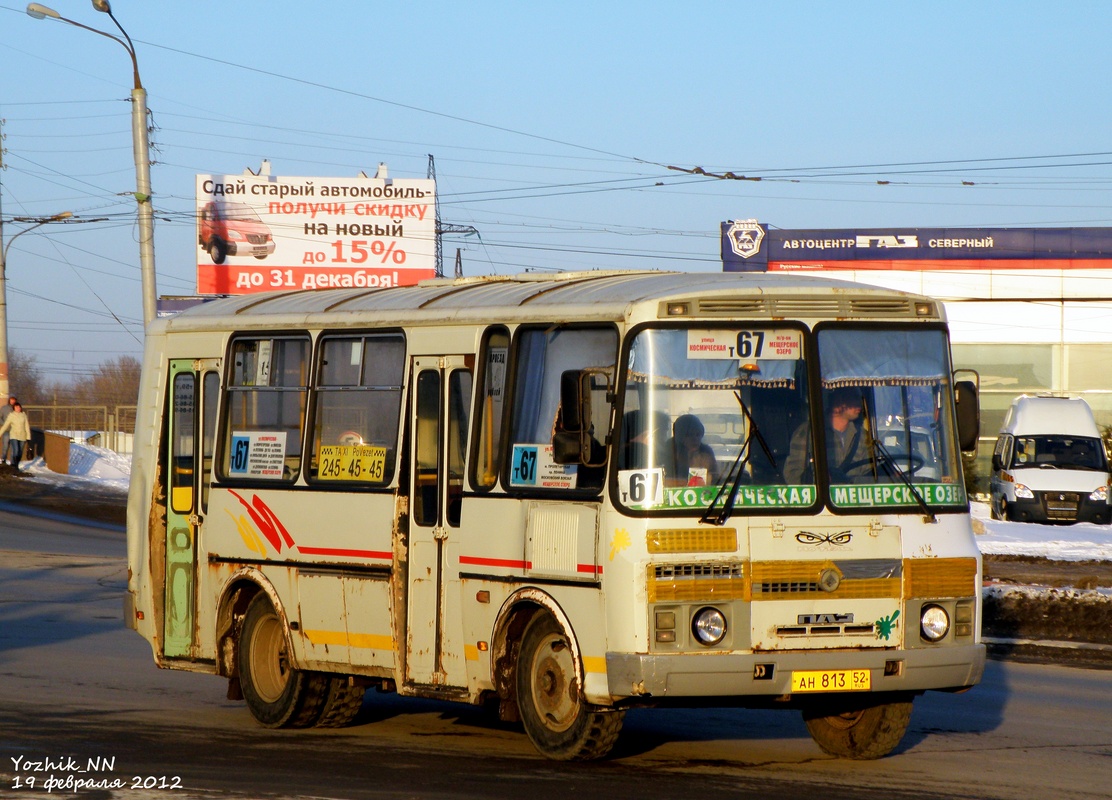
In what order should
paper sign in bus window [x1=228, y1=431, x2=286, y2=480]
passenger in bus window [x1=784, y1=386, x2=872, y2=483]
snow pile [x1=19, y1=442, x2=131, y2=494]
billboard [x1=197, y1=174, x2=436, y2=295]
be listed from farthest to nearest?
billboard [x1=197, y1=174, x2=436, y2=295] < snow pile [x1=19, y1=442, x2=131, y2=494] < paper sign in bus window [x1=228, y1=431, x2=286, y2=480] < passenger in bus window [x1=784, y1=386, x2=872, y2=483]

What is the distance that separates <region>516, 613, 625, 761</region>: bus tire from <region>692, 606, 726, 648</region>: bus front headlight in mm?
715

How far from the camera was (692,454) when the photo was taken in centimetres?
831

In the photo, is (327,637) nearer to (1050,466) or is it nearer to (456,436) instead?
(456,436)

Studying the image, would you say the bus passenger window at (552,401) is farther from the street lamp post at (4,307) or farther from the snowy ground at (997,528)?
the street lamp post at (4,307)

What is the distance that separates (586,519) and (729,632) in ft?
3.09

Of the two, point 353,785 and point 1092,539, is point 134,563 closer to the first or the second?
point 353,785

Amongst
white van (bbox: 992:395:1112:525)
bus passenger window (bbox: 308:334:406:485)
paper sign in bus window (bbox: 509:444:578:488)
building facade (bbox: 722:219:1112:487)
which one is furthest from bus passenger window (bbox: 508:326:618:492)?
building facade (bbox: 722:219:1112:487)

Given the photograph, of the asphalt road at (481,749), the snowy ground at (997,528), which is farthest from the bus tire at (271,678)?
the snowy ground at (997,528)

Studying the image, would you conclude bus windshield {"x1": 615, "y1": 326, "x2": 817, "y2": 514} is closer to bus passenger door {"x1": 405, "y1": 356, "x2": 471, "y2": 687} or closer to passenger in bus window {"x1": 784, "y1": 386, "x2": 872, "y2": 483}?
passenger in bus window {"x1": 784, "y1": 386, "x2": 872, "y2": 483}

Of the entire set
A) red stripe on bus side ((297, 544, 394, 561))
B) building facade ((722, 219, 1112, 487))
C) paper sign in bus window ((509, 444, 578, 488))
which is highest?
building facade ((722, 219, 1112, 487))

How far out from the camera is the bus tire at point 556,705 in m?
8.55

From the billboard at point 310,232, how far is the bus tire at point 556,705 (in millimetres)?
40925

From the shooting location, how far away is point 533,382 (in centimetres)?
906

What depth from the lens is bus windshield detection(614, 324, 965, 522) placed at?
27.1 ft
